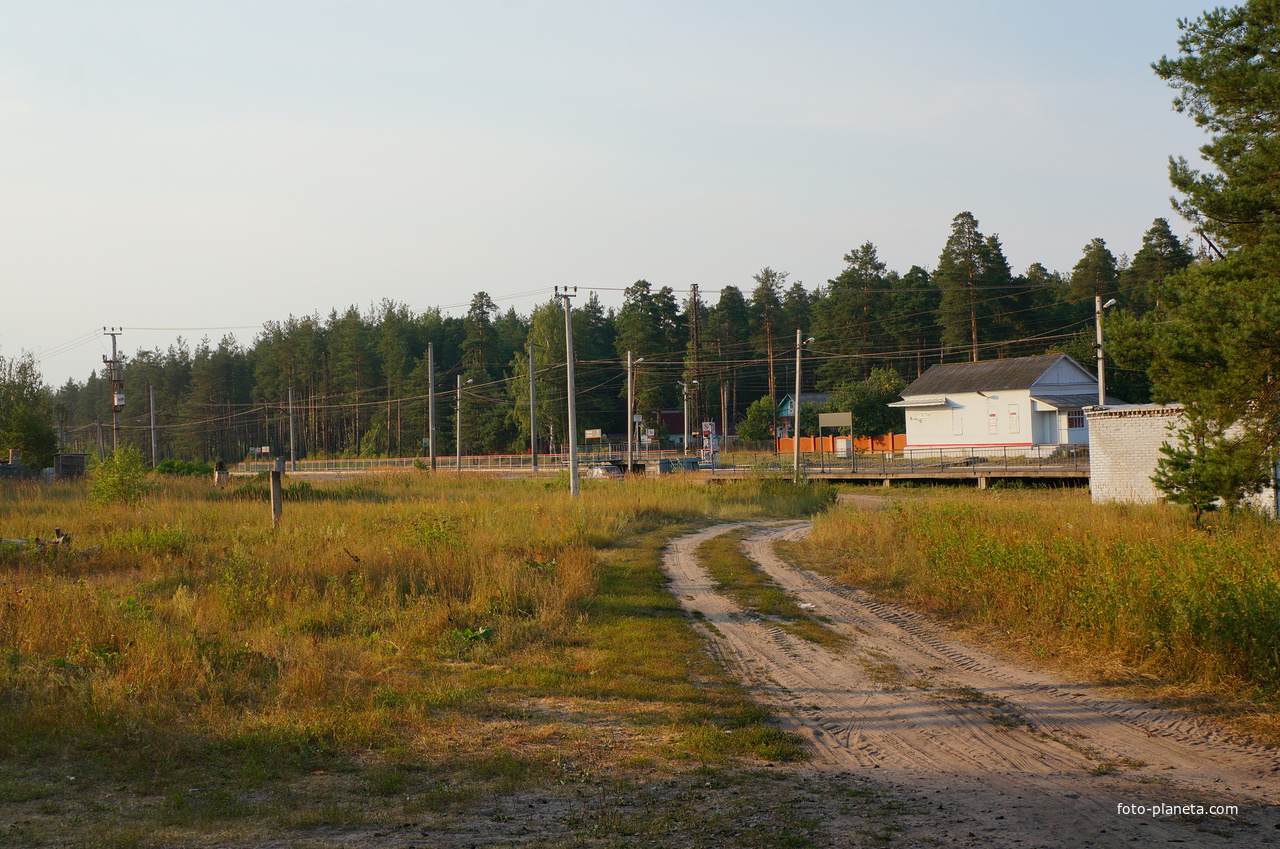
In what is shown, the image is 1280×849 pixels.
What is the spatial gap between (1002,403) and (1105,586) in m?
45.7

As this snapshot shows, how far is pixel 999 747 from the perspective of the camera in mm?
6492

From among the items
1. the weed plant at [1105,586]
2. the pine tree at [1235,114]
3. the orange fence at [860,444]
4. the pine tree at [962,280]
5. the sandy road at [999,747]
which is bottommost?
the sandy road at [999,747]

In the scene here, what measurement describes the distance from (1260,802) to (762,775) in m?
2.98

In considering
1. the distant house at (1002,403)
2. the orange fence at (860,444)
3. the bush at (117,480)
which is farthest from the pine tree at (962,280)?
the bush at (117,480)

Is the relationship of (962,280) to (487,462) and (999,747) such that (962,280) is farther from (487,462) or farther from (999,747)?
(999,747)

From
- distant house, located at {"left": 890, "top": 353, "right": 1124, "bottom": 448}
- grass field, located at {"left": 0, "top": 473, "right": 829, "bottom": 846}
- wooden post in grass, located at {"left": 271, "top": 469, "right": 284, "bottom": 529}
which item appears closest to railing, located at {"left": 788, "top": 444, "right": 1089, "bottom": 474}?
distant house, located at {"left": 890, "top": 353, "right": 1124, "bottom": 448}

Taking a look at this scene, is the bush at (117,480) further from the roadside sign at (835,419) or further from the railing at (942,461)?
the roadside sign at (835,419)

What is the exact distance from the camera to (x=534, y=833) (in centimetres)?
501

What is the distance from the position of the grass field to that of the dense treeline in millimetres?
48175

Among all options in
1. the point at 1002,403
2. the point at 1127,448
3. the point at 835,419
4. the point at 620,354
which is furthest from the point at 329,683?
the point at 620,354

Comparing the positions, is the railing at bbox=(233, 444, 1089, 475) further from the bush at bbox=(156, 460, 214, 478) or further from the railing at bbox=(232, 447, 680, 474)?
the bush at bbox=(156, 460, 214, 478)

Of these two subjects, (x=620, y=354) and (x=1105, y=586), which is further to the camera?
(x=620, y=354)

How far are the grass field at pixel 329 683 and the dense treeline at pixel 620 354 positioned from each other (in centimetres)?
4817

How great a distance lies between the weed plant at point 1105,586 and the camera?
25.7ft
